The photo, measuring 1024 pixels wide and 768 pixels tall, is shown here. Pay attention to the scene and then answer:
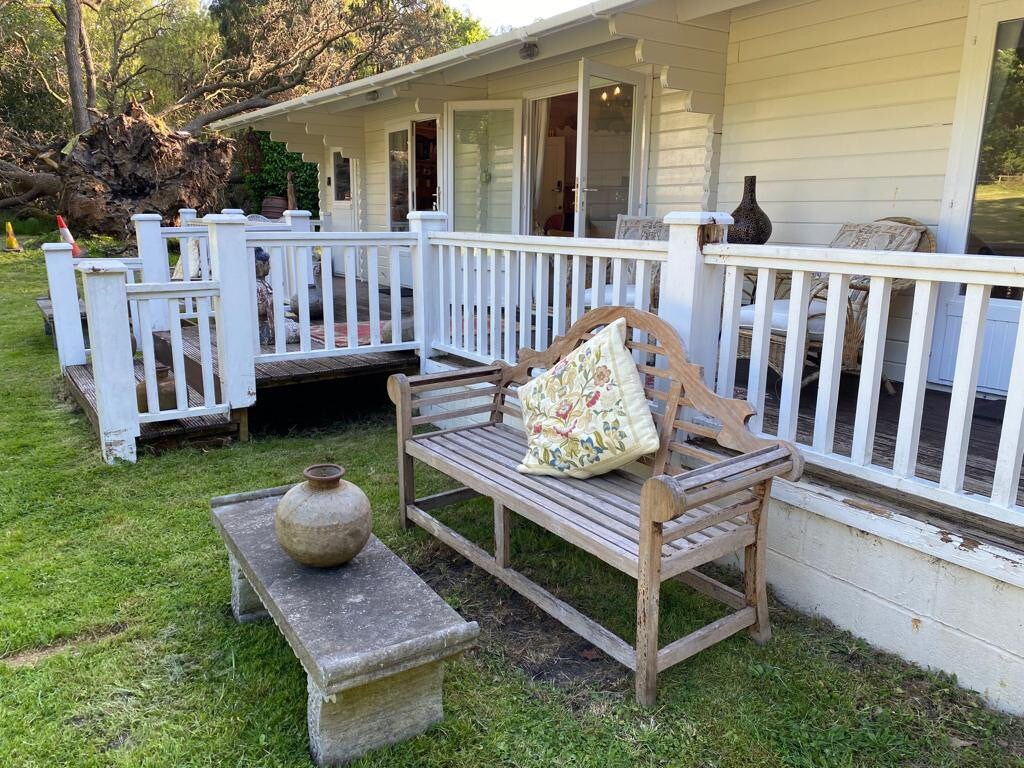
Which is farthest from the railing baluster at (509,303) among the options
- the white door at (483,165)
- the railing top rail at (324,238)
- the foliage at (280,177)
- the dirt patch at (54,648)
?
the foliage at (280,177)

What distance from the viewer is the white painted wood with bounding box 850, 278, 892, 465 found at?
2.12 meters

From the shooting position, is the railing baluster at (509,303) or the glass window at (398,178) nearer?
the railing baluster at (509,303)

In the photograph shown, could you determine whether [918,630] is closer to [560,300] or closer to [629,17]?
[560,300]

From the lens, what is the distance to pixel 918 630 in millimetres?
2037

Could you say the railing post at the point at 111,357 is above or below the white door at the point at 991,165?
below

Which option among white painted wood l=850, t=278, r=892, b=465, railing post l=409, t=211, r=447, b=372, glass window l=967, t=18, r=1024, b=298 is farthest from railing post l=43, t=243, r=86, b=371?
glass window l=967, t=18, r=1024, b=298

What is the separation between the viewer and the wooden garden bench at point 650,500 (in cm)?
183

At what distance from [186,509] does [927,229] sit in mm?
3686

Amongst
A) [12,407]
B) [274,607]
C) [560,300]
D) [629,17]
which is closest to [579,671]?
[274,607]

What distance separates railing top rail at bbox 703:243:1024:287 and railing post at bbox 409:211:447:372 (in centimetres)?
223

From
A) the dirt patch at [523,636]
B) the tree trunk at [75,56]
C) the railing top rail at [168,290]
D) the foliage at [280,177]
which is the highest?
the tree trunk at [75,56]

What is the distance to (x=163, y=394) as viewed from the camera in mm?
4289

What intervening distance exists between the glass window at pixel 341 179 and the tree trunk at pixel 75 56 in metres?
9.25

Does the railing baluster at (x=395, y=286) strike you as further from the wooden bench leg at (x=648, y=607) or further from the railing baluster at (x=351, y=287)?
the wooden bench leg at (x=648, y=607)
